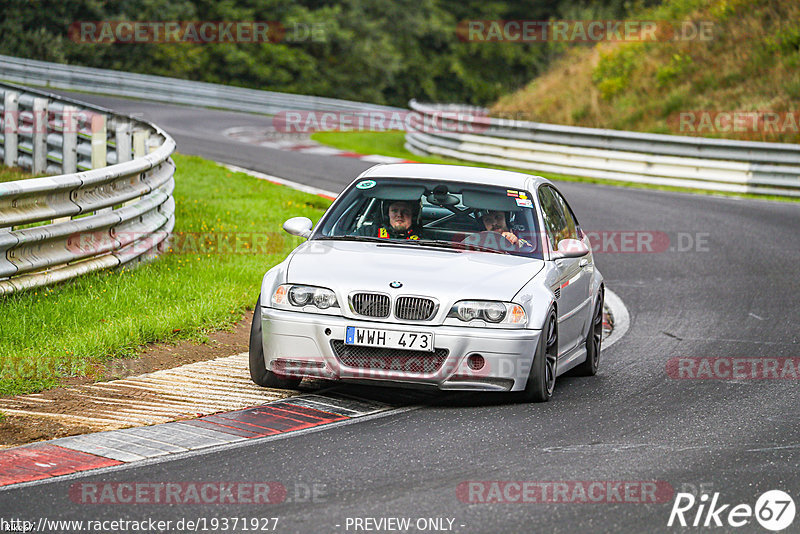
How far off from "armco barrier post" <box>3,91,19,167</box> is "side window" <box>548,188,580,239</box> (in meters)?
9.48

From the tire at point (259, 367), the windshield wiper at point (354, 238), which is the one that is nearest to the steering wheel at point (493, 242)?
the windshield wiper at point (354, 238)

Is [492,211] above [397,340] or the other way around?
above

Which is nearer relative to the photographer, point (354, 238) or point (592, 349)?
point (354, 238)

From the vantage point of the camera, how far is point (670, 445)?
21.6ft

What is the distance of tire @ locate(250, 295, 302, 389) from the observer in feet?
24.6

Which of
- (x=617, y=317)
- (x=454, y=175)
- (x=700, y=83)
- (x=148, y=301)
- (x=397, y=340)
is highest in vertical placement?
(x=454, y=175)

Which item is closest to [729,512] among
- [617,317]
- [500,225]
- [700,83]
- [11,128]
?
[500,225]

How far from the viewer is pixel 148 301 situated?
972cm

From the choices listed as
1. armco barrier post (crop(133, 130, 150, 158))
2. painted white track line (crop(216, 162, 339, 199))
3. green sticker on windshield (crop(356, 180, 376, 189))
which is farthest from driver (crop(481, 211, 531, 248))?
painted white track line (crop(216, 162, 339, 199))

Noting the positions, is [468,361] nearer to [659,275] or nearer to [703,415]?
[703,415]

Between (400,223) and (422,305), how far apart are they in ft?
4.33

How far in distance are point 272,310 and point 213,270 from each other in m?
4.11

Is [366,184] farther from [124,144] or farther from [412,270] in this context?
[124,144]

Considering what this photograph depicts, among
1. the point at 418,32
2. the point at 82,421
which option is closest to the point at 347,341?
the point at 82,421
